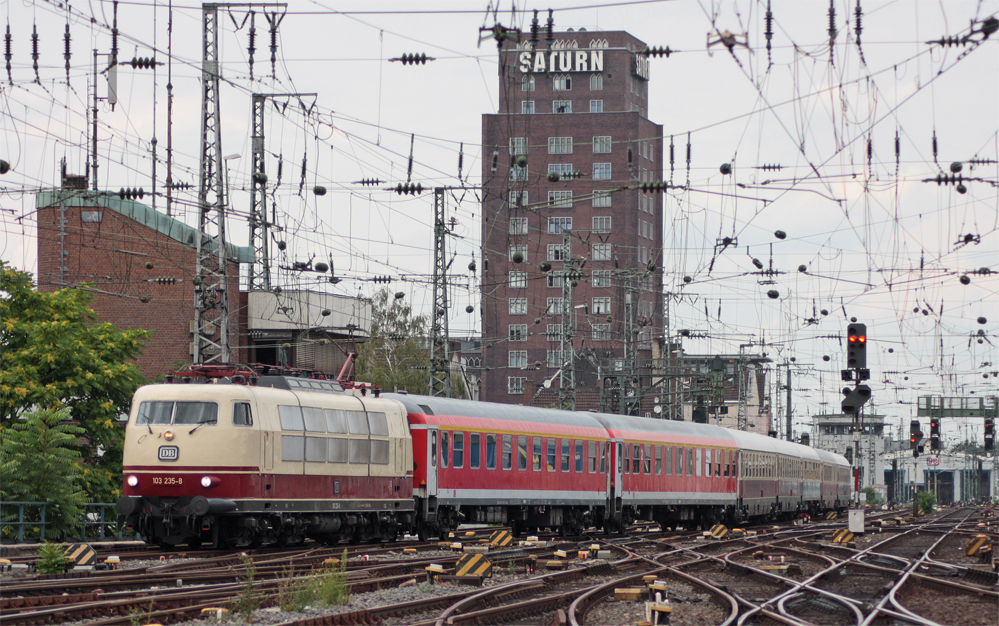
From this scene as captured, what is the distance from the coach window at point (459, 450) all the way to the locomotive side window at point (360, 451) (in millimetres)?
3881

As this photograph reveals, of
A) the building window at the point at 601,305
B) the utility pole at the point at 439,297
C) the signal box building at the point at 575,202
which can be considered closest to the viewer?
the utility pole at the point at 439,297

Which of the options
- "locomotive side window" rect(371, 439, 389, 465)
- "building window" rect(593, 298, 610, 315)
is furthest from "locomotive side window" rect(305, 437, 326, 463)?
"building window" rect(593, 298, 610, 315)

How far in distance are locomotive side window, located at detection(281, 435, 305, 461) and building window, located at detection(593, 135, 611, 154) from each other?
300 ft

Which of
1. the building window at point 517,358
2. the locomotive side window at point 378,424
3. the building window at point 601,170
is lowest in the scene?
the locomotive side window at point 378,424

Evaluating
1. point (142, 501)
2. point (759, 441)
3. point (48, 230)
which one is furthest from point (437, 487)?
point (48, 230)

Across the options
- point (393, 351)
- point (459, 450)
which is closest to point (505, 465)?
point (459, 450)

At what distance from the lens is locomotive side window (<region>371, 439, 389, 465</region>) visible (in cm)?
2839

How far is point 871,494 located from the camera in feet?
392

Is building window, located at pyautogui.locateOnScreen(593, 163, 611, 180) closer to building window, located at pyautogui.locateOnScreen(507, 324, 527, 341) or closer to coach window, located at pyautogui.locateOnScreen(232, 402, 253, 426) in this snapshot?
building window, located at pyautogui.locateOnScreen(507, 324, 527, 341)

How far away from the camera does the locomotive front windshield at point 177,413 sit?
80.8 feet

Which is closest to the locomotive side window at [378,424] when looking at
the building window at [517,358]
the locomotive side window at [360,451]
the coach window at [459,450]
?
the locomotive side window at [360,451]

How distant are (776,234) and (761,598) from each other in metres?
20.4

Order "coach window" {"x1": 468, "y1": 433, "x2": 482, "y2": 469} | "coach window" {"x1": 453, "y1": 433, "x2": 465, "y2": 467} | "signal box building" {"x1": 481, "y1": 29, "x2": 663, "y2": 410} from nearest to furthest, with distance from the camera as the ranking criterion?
"coach window" {"x1": 453, "y1": 433, "x2": 465, "y2": 467}, "coach window" {"x1": 468, "y1": 433, "x2": 482, "y2": 469}, "signal box building" {"x1": 481, "y1": 29, "x2": 663, "y2": 410}

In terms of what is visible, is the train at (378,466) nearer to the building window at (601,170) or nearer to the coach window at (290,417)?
the coach window at (290,417)
